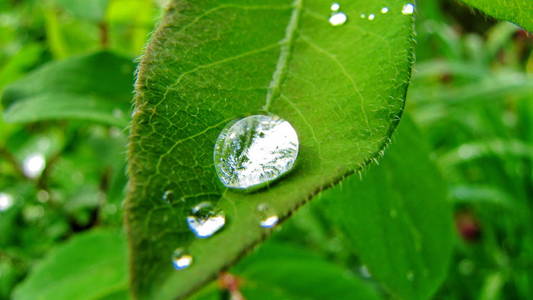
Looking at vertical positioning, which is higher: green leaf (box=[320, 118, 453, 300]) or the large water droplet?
the large water droplet

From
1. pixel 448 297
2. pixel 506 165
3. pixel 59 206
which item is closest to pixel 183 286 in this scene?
pixel 59 206

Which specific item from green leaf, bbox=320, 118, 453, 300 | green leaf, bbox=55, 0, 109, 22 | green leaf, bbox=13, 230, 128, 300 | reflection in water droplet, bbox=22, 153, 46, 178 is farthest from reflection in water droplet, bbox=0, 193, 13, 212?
green leaf, bbox=320, 118, 453, 300

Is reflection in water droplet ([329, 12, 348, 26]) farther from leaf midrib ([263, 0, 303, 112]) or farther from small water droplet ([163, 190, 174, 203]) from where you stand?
small water droplet ([163, 190, 174, 203])

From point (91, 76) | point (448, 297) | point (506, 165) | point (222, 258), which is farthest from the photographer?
point (506, 165)

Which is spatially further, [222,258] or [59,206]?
[59,206]

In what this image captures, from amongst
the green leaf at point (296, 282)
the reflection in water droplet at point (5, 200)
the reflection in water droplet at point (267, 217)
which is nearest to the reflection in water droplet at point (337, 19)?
the reflection in water droplet at point (267, 217)

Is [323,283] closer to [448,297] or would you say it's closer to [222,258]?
[222,258]
